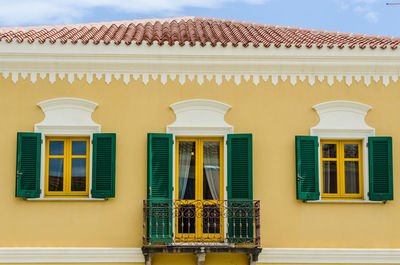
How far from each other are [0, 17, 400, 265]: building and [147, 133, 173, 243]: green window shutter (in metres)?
0.03

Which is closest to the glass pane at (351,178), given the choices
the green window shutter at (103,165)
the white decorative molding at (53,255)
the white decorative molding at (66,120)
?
the green window shutter at (103,165)

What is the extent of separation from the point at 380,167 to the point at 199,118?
377 cm

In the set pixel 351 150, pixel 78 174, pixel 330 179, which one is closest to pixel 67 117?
pixel 78 174

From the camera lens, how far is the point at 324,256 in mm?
13078

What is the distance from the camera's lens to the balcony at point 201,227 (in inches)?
493

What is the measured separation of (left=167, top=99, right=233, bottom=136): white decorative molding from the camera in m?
13.2

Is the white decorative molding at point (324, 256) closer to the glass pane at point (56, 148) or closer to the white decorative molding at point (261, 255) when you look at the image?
the white decorative molding at point (261, 255)

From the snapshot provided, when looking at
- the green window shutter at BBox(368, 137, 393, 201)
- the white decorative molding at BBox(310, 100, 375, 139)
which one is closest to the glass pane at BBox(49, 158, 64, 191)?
the white decorative molding at BBox(310, 100, 375, 139)

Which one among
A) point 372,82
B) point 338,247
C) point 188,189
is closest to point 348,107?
point 372,82

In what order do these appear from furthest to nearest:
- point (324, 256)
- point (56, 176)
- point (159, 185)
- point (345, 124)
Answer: point (345, 124) < point (56, 176) < point (324, 256) < point (159, 185)

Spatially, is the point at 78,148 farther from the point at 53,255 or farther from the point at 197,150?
the point at 197,150

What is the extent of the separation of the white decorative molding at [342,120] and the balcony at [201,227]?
210cm

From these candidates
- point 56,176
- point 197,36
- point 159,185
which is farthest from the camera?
point 197,36

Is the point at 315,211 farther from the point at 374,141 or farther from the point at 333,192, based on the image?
the point at 374,141
